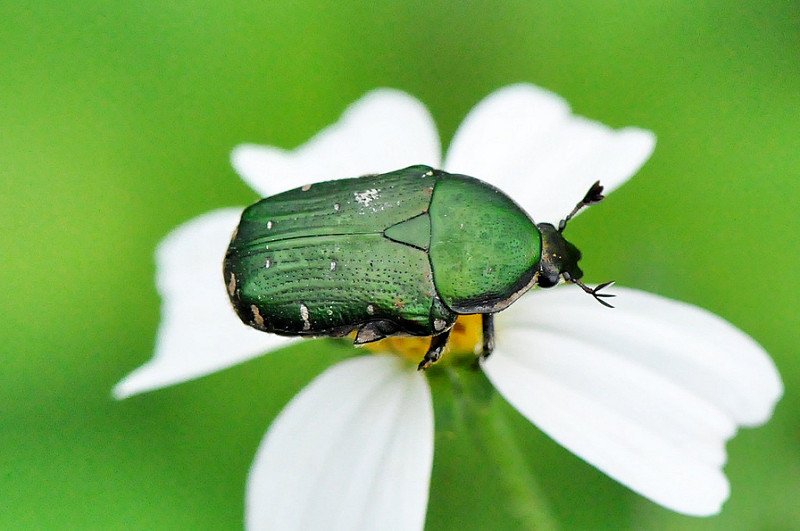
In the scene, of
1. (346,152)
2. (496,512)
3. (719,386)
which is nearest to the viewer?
(719,386)

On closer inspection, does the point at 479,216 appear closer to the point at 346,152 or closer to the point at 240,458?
the point at 346,152

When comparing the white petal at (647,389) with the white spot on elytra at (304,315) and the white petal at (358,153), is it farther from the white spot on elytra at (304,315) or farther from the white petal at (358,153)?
the white petal at (358,153)

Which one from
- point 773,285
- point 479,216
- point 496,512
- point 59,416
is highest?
point 479,216

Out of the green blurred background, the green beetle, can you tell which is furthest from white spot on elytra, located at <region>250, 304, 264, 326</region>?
the green blurred background

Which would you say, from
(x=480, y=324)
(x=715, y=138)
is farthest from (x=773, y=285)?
(x=480, y=324)

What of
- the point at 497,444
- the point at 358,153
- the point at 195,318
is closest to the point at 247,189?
the point at 358,153

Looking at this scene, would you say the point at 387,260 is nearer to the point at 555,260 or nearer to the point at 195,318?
the point at 555,260
